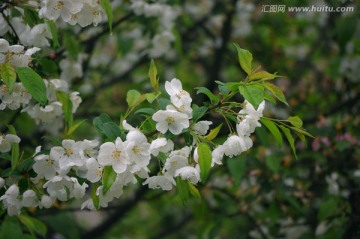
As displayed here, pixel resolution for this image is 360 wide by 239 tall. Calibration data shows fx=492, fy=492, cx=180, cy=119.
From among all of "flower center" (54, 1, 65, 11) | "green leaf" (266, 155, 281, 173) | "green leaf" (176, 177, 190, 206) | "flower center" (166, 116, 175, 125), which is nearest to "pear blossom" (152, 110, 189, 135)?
"flower center" (166, 116, 175, 125)

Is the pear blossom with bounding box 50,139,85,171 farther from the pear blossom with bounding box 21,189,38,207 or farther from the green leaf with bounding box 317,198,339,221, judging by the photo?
the green leaf with bounding box 317,198,339,221

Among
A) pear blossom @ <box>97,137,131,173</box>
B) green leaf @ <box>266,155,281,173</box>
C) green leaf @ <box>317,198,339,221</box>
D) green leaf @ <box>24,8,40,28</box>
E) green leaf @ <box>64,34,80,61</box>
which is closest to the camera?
pear blossom @ <box>97,137,131,173</box>

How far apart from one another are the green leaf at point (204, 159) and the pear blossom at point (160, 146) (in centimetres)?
11

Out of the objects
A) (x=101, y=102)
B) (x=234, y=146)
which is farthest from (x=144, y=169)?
(x=101, y=102)

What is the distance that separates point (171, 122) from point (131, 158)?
0.55ft

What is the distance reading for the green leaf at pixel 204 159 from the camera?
1.52 meters

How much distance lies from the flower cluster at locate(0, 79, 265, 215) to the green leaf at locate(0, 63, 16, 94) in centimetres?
24

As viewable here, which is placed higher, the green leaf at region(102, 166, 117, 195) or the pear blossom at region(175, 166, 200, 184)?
the green leaf at region(102, 166, 117, 195)

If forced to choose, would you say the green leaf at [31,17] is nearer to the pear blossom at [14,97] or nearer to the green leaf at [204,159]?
the pear blossom at [14,97]

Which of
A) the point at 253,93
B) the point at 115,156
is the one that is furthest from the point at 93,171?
the point at 253,93

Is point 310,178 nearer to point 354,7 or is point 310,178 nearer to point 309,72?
point 354,7

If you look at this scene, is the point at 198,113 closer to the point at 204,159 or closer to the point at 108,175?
the point at 204,159

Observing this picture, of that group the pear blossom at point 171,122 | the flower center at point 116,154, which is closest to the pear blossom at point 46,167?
the flower center at point 116,154

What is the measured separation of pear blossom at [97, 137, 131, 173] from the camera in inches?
59.0
